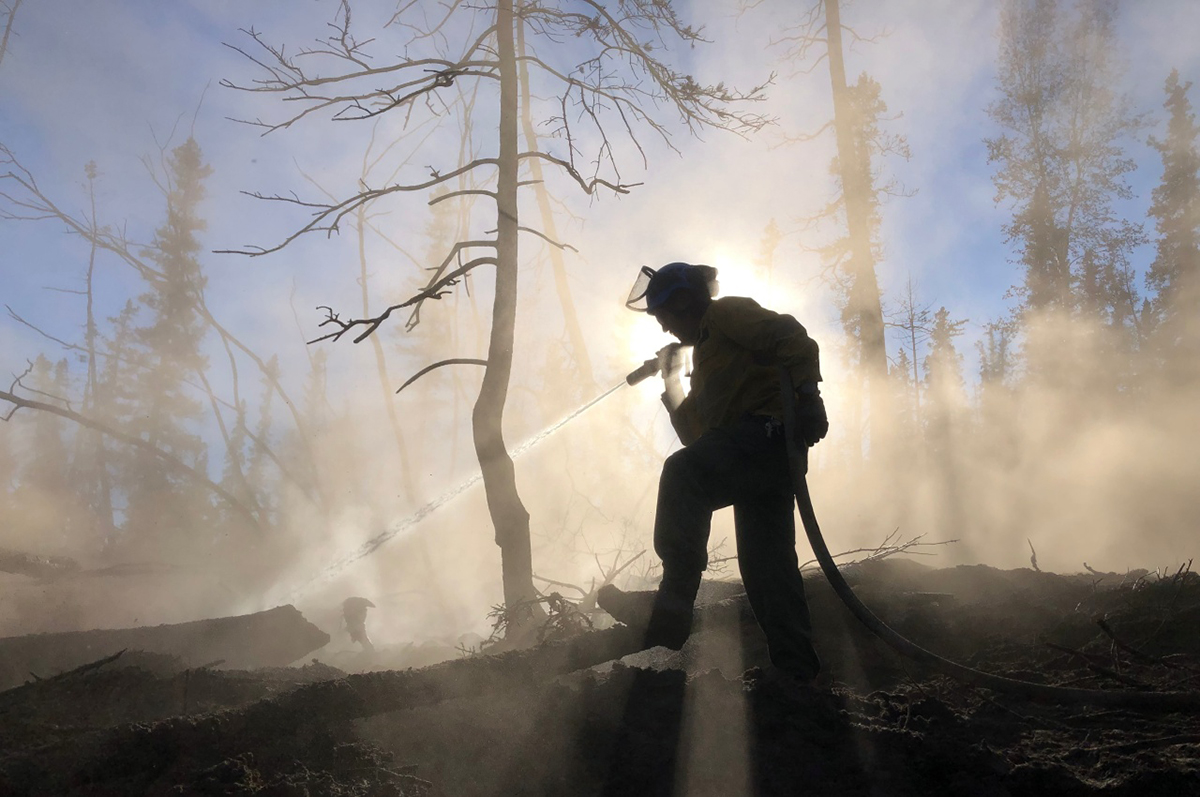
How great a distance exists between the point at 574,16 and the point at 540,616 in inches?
→ 239

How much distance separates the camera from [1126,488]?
49.9 feet

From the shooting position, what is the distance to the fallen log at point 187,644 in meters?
5.84

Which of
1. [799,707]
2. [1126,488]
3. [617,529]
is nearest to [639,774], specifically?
[799,707]

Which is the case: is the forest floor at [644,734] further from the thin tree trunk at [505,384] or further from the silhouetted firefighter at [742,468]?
the thin tree trunk at [505,384]

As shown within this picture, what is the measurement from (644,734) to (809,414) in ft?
5.04

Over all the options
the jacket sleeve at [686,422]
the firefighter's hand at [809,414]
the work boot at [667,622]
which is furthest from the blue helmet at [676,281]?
the work boot at [667,622]

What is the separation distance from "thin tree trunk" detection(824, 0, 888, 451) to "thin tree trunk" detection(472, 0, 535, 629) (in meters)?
7.26

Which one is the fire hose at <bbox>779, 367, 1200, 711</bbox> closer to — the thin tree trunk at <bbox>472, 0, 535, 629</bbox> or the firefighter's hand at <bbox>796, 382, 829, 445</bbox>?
the firefighter's hand at <bbox>796, 382, 829, 445</bbox>

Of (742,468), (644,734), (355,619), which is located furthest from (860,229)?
(644,734)

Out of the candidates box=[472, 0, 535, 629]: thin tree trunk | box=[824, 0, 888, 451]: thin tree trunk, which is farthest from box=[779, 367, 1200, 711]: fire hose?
box=[824, 0, 888, 451]: thin tree trunk

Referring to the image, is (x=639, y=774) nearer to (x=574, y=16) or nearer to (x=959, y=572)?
(x=959, y=572)

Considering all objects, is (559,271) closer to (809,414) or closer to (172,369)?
(809,414)

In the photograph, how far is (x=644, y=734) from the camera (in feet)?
8.31

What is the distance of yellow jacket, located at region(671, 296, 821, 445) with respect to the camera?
310 cm
